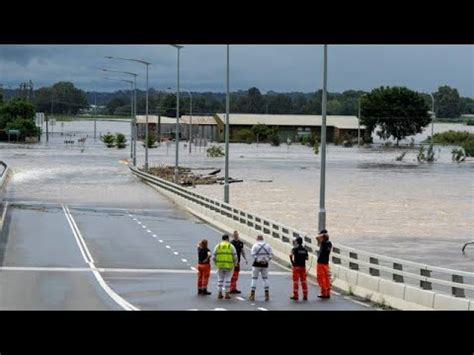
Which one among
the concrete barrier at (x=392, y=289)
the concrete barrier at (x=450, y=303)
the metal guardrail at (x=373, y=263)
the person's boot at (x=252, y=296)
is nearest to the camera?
the concrete barrier at (x=450, y=303)

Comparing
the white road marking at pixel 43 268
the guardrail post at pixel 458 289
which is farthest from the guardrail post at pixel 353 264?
the white road marking at pixel 43 268

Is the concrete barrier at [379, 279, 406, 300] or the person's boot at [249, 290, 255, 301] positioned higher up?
the concrete barrier at [379, 279, 406, 300]

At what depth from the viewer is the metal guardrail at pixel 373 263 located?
2166cm

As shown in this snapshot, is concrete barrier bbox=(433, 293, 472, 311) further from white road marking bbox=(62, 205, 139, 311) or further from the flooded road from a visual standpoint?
the flooded road

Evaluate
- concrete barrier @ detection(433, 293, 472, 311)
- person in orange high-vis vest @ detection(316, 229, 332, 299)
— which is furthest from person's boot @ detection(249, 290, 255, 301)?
concrete barrier @ detection(433, 293, 472, 311)

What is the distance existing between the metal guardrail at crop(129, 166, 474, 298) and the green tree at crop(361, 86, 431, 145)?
137722 millimetres

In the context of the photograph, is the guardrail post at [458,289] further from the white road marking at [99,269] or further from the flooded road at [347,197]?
the flooded road at [347,197]

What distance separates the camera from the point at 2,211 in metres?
49.5

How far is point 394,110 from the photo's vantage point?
7549 inches

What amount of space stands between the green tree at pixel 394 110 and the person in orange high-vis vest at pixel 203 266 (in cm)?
16799

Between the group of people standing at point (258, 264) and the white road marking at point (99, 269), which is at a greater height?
the group of people standing at point (258, 264)

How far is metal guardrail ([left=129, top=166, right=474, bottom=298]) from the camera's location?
21.7 metres
